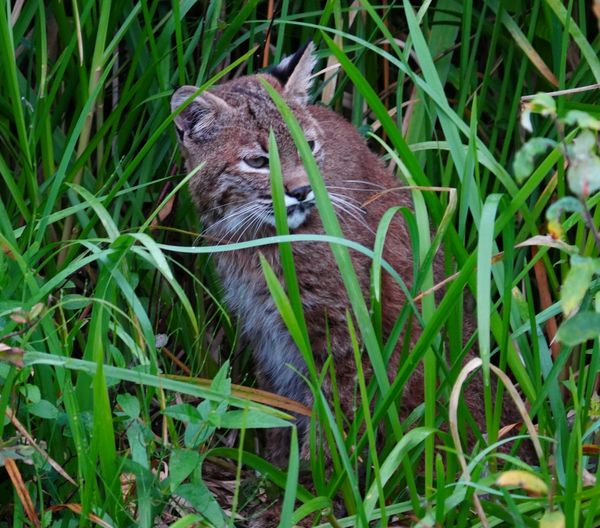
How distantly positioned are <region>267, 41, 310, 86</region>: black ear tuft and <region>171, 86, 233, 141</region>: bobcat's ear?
0.83 feet

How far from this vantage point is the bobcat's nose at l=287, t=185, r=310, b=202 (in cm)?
414

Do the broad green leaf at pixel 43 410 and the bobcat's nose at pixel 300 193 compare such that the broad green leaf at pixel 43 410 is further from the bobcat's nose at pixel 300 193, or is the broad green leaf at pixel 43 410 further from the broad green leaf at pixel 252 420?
the bobcat's nose at pixel 300 193

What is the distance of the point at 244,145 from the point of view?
4395 mm

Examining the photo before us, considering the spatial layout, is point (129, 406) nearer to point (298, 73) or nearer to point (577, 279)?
point (577, 279)

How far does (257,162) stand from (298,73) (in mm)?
406

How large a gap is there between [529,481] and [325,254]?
2.15 meters

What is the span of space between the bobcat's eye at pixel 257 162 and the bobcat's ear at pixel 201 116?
24 cm

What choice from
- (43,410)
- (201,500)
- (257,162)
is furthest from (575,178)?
(257,162)

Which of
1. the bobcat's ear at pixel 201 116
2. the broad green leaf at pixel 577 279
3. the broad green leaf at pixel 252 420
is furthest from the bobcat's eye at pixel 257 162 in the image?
the broad green leaf at pixel 577 279

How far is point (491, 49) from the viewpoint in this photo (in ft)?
15.7

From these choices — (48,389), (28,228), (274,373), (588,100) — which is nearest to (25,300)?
(48,389)

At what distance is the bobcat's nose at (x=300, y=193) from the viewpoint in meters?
4.14

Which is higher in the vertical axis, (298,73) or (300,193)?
(298,73)

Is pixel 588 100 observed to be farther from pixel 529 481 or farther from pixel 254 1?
pixel 529 481
